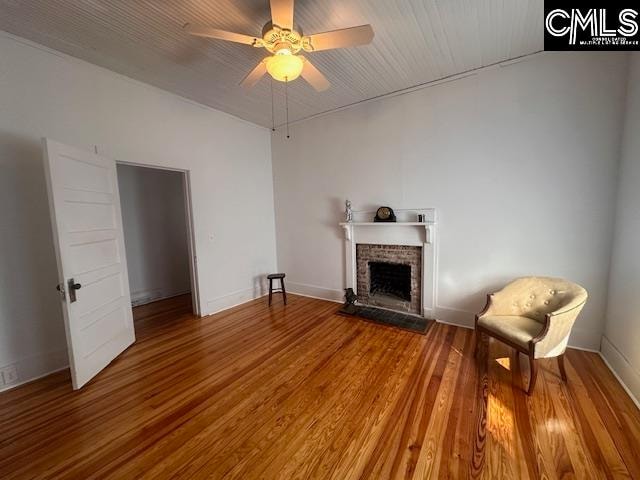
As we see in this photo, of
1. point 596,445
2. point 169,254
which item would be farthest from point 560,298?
point 169,254

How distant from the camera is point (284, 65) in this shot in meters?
1.76

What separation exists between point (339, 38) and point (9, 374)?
3.80m

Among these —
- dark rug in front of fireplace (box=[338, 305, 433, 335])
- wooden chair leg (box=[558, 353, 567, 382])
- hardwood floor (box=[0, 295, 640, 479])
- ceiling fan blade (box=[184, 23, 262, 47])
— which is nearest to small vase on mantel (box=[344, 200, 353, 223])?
dark rug in front of fireplace (box=[338, 305, 433, 335])

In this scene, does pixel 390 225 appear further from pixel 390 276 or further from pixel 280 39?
pixel 280 39

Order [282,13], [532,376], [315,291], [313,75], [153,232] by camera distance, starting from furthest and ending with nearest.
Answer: [153,232], [315,291], [313,75], [532,376], [282,13]

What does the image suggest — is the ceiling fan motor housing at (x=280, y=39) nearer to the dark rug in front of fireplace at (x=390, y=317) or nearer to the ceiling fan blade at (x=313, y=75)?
the ceiling fan blade at (x=313, y=75)

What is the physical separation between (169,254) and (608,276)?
6083mm

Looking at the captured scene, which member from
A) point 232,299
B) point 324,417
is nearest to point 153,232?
point 232,299

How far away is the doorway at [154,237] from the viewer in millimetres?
4227

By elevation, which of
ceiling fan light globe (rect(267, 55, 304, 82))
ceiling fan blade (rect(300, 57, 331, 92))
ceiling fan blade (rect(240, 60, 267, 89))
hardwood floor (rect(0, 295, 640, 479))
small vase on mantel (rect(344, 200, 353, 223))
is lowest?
hardwood floor (rect(0, 295, 640, 479))

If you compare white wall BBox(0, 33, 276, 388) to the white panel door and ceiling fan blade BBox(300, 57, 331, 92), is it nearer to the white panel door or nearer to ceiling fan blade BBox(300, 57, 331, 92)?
the white panel door

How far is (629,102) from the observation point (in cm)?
214

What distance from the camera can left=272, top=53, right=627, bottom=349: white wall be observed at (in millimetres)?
2350

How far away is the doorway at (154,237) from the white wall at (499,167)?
2.94m
